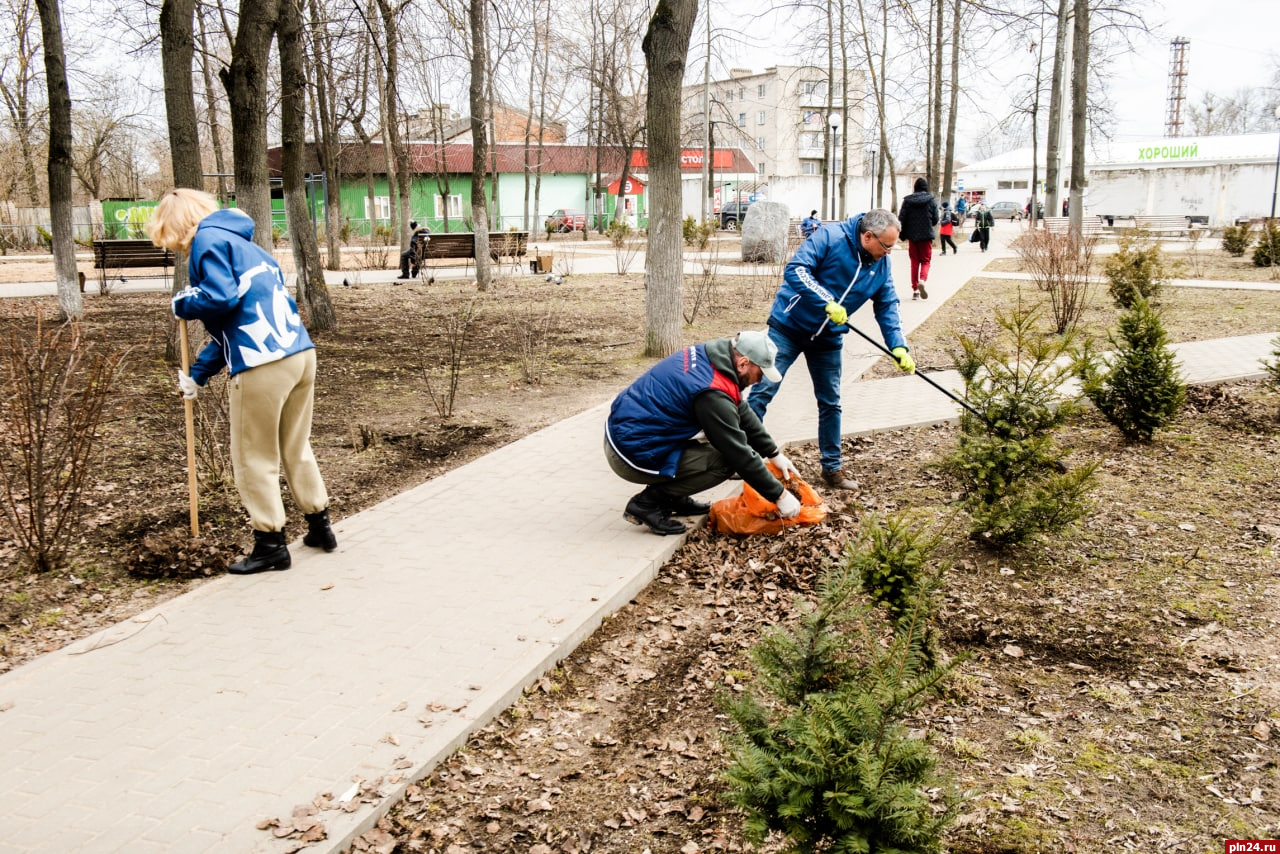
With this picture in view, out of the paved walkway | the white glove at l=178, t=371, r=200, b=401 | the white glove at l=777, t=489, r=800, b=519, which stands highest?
the white glove at l=178, t=371, r=200, b=401

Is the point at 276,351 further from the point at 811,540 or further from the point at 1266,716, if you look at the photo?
the point at 1266,716

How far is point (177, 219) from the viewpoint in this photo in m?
4.30

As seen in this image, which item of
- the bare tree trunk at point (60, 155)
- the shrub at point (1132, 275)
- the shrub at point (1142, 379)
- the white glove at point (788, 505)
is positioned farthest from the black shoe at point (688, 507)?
the bare tree trunk at point (60, 155)

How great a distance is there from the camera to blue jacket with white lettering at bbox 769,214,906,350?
567 cm

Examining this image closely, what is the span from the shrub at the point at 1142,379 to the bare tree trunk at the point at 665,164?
173 inches

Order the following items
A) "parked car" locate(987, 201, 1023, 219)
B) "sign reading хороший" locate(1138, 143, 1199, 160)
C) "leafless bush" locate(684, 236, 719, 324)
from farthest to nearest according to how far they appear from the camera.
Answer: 1. "parked car" locate(987, 201, 1023, 219)
2. "sign reading хороший" locate(1138, 143, 1199, 160)
3. "leafless bush" locate(684, 236, 719, 324)

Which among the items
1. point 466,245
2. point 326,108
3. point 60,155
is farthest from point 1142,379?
point 326,108

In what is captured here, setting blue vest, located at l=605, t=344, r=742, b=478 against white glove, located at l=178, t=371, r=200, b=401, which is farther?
blue vest, located at l=605, t=344, r=742, b=478

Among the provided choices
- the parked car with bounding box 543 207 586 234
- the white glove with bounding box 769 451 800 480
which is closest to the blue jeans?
the white glove with bounding box 769 451 800 480

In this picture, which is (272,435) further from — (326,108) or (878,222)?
(326,108)

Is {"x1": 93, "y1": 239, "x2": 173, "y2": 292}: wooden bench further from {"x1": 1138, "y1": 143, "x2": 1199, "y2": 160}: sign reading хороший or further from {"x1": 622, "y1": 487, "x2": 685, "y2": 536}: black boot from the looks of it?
{"x1": 1138, "y1": 143, "x2": 1199, "y2": 160}: sign reading хороший

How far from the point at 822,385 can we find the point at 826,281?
63cm

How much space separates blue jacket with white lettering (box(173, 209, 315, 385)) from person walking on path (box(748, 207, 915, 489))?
2.72 metres

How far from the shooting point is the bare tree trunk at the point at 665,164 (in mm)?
9086
